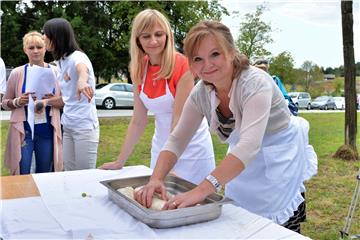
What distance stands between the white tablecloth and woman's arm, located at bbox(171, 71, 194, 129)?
46 cm

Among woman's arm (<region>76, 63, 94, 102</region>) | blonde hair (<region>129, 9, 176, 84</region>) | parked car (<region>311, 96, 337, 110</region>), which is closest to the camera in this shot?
blonde hair (<region>129, 9, 176, 84</region>)

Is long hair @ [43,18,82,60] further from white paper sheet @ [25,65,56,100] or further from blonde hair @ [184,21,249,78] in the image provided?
blonde hair @ [184,21,249,78]

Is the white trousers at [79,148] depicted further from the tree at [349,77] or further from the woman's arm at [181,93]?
the tree at [349,77]

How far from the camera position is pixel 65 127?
8.70ft

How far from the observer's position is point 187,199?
4.29 feet

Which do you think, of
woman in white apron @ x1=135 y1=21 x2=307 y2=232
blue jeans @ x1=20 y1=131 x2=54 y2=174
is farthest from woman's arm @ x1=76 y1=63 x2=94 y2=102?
woman in white apron @ x1=135 y1=21 x2=307 y2=232

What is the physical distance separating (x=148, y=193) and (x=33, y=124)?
5.43ft

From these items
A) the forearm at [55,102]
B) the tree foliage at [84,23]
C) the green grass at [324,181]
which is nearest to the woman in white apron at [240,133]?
the forearm at [55,102]

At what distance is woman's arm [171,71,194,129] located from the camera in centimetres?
193

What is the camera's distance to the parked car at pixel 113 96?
13.5 meters

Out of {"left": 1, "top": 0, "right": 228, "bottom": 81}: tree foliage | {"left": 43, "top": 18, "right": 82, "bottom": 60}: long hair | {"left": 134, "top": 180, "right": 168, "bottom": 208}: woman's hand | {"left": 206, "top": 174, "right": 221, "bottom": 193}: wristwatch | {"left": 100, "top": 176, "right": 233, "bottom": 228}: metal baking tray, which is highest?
{"left": 1, "top": 0, "right": 228, "bottom": 81}: tree foliage

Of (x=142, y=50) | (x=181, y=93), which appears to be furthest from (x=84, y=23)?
(x=181, y=93)

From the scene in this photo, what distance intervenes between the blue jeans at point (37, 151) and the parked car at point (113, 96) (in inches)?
419

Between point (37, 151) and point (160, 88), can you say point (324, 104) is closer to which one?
point (37, 151)
